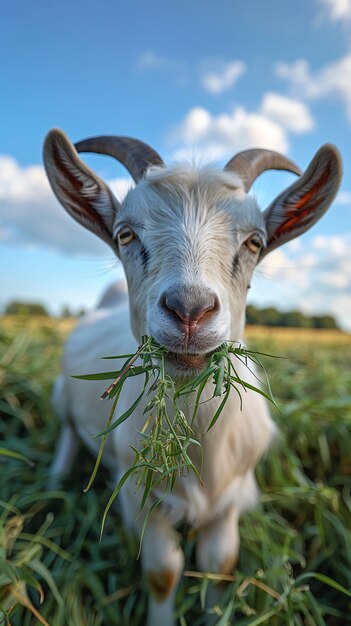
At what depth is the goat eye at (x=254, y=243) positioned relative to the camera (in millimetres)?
2197

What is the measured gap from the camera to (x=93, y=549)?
10.3 ft

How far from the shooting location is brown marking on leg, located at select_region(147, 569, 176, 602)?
259 centimetres

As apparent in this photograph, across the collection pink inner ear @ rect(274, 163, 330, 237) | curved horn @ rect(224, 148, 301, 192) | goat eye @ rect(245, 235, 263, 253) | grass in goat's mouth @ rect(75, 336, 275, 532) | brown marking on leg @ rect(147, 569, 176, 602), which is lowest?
brown marking on leg @ rect(147, 569, 176, 602)

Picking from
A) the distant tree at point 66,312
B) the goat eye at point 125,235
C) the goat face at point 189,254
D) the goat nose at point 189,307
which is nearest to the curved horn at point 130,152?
the goat face at point 189,254

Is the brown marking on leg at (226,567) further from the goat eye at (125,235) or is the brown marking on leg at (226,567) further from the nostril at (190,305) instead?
the goat eye at (125,235)

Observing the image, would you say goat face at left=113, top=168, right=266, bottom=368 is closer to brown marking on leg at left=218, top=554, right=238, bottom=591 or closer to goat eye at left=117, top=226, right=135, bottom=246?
goat eye at left=117, top=226, right=135, bottom=246

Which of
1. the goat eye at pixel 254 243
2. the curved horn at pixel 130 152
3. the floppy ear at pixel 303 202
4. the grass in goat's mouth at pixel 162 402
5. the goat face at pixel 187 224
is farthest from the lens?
the curved horn at pixel 130 152

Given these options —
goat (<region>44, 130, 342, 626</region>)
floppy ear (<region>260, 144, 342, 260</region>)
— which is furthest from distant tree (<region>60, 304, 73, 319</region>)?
floppy ear (<region>260, 144, 342, 260</region>)

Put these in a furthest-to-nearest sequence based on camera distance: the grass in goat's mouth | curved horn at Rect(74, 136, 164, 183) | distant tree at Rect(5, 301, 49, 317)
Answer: distant tree at Rect(5, 301, 49, 317), curved horn at Rect(74, 136, 164, 183), the grass in goat's mouth

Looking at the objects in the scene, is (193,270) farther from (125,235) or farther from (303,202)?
(303,202)

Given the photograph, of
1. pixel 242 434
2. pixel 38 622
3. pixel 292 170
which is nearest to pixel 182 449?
pixel 242 434

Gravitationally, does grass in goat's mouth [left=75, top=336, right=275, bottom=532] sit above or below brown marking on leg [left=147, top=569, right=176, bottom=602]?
above

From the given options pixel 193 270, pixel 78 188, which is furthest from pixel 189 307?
pixel 78 188

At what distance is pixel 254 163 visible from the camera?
8.32 ft
